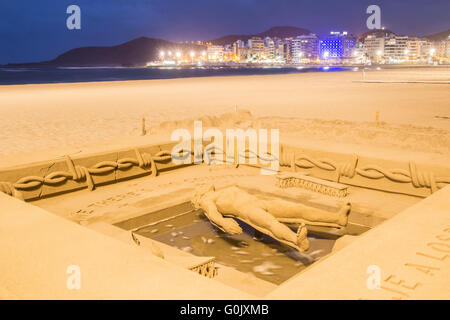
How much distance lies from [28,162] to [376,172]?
477 cm

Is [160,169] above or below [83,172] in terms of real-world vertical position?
below

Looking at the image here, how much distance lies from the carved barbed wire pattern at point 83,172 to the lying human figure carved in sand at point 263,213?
83.3 inches

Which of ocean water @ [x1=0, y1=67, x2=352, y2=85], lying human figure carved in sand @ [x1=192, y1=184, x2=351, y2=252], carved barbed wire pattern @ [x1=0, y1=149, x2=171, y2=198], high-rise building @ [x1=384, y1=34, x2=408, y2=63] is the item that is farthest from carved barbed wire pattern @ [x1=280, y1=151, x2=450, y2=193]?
high-rise building @ [x1=384, y1=34, x2=408, y2=63]

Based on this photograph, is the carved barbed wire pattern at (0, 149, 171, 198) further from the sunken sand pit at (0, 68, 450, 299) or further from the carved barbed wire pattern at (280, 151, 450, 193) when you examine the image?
the carved barbed wire pattern at (280, 151, 450, 193)

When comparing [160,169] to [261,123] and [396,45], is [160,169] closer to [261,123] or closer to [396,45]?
[261,123]

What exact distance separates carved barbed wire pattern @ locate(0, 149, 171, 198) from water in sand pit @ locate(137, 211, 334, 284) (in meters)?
1.53

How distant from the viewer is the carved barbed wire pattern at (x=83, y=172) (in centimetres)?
551

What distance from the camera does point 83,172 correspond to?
6.21 meters

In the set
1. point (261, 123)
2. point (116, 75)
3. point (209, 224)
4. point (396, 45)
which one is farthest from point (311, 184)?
point (396, 45)

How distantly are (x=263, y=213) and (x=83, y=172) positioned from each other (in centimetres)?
301

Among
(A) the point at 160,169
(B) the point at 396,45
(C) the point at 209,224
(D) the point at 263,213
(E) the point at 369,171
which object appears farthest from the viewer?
(B) the point at 396,45

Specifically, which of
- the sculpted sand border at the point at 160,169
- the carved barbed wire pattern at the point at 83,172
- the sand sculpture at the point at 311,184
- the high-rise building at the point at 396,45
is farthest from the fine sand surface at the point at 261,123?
the high-rise building at the point at 396,45
